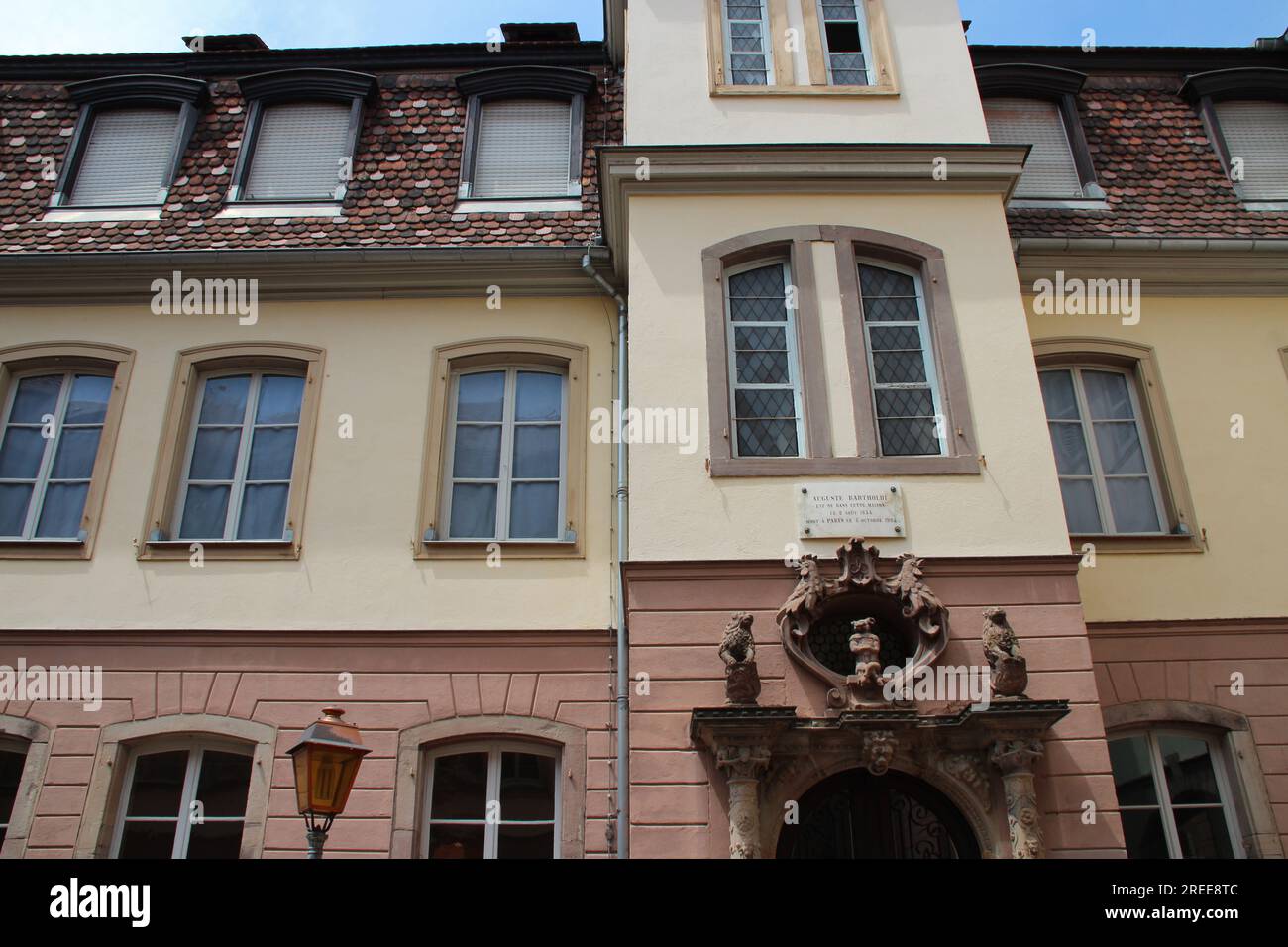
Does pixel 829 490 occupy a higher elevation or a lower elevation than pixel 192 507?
lower

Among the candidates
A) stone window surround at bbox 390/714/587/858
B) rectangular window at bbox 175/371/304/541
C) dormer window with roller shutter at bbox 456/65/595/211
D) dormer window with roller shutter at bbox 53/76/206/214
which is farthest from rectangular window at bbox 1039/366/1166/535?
dormer window with roller shutter at bbox 53/76/206/214

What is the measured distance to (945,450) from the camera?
26.8ft

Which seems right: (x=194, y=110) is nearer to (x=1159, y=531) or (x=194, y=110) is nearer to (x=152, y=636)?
(x=152, y=636)

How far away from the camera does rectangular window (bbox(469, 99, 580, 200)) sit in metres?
11.0

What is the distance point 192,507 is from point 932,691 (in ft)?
20.5

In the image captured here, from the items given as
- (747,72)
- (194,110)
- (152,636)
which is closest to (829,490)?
(747,72)

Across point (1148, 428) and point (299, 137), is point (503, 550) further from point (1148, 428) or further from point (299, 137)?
point (1148, 428)

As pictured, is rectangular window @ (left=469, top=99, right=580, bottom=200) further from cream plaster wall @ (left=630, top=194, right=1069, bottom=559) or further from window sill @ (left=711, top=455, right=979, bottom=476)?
window sill @ (left=711, top=455, right=979, bottom=476)

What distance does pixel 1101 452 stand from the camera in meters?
9.52

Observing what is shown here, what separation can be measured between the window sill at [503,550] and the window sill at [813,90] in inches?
175

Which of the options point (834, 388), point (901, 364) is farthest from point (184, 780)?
point (901, 364)

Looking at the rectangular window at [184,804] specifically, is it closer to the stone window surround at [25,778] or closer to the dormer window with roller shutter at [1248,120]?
the stone window surround at [25,778]

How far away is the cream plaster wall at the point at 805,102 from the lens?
380 inches

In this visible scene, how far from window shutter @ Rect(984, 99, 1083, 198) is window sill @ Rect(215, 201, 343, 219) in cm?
680
